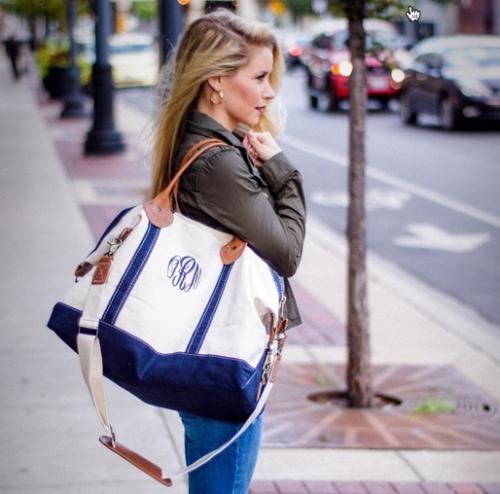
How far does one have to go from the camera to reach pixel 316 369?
251 inches

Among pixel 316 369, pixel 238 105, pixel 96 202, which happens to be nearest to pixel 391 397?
pixel 316 369

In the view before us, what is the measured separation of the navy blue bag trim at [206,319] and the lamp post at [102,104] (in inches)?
597

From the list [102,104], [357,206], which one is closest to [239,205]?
[357,206]

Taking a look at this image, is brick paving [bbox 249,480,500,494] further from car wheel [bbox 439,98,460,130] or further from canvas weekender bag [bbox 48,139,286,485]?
car wheel [bbox 439,98,460,130]

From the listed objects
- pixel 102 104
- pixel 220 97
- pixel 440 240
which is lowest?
pixel 440 240

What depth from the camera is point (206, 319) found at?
2596mm

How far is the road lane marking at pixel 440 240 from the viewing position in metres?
10.5

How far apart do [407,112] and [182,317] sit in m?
20.2

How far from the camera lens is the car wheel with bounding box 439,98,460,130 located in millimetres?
20344

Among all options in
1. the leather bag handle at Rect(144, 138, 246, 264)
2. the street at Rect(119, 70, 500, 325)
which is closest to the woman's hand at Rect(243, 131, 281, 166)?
the leather bag handle at Rect(144, 138, 246, 264)

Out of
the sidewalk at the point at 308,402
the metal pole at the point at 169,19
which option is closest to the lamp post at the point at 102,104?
the sidewalk at the point at 308,402

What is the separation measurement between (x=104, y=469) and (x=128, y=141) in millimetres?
15790

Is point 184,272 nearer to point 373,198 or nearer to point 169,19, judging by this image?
point 169,19

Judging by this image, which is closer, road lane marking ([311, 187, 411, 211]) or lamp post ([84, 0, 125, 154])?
road lane marking ([311, 187, 411, 211])
